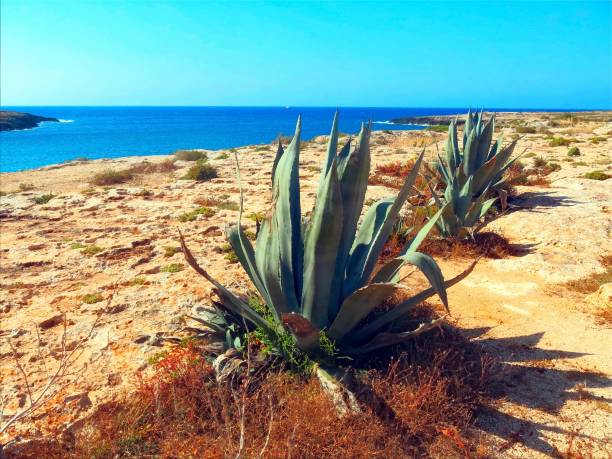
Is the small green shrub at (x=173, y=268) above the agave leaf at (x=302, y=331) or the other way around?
the other way around

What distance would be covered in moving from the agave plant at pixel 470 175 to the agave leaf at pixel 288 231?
11.1ft

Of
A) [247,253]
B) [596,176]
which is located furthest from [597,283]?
[596,176]

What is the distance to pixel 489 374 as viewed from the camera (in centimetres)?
292

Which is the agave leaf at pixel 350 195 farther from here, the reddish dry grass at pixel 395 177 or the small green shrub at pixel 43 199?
the small green shrub at pixel 43 199

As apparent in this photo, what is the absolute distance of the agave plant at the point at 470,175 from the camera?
239 inches

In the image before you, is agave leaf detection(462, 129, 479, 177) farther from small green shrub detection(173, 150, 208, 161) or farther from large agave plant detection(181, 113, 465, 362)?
small green shrub detection(173, 150, 208, 161)

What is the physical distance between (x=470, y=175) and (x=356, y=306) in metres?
4.78

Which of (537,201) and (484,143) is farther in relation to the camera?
(537,201)

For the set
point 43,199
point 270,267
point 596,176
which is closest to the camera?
point 270,267

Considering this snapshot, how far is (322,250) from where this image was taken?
2.63 m

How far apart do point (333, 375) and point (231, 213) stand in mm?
5344

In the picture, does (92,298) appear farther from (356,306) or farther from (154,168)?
(154,168)

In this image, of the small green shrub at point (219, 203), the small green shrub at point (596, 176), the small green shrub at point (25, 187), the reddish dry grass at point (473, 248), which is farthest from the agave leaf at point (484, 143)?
the small green shrub at point (25, 187)

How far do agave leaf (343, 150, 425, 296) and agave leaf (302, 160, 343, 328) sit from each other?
259 millimetres
